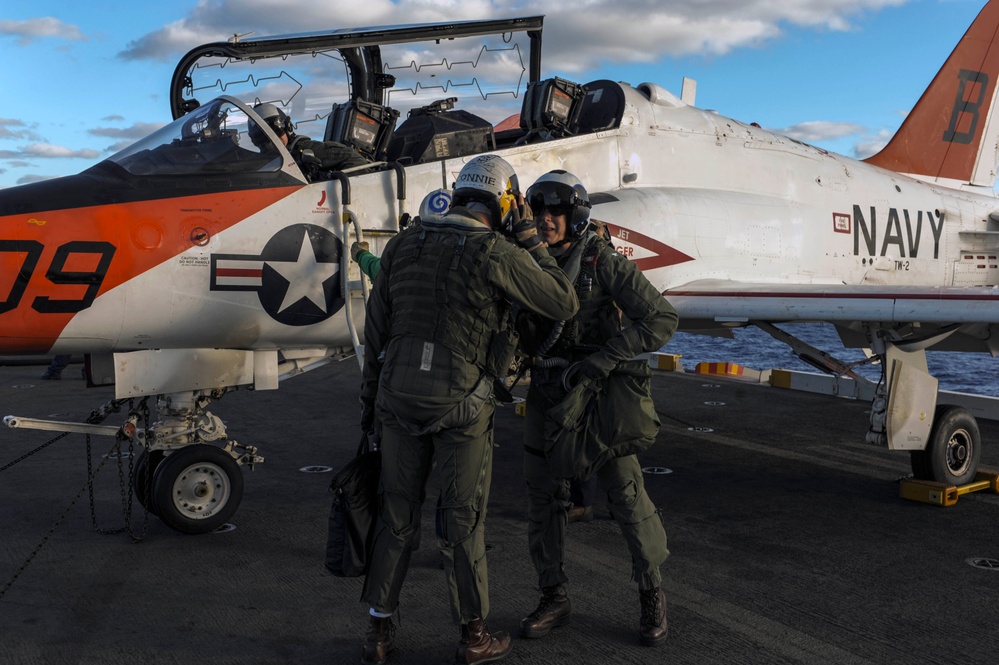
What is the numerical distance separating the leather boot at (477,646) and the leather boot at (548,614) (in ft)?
0.79

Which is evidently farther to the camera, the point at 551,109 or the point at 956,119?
→ the point at 956,119

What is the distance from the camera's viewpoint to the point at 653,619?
3.61 metres

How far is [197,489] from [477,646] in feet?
8.29

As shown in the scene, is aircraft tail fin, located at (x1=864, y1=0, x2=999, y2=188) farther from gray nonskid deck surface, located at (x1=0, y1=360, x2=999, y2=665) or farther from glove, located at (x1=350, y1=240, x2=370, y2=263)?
glove, located at (x1=350, y1=240, x2=370, y2=263)

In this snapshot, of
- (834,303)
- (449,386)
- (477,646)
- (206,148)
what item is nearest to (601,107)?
(834,303)

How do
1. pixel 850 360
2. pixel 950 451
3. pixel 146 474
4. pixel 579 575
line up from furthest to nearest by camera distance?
pixel 850 360 → pixel 950 451 → pixel 146 474 → pixel 579 575

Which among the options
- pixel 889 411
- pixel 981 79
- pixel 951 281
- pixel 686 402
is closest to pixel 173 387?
pixel 889 411

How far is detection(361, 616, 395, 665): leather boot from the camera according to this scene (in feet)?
11.0

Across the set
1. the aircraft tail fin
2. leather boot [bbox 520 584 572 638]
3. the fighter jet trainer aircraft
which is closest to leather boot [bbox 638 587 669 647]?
leather boot [bbox 520 584 572 638]

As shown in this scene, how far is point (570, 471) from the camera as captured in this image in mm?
3711

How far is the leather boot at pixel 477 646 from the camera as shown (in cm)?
333

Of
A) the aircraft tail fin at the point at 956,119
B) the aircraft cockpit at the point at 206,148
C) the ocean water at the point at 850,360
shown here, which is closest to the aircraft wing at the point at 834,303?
the aircraft cockpit at the point at 206,148

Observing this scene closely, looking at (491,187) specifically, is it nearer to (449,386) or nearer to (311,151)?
(449,386)

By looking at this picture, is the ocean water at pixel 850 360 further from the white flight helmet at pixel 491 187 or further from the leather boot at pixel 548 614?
the white flight helmet at pixel 491 187
